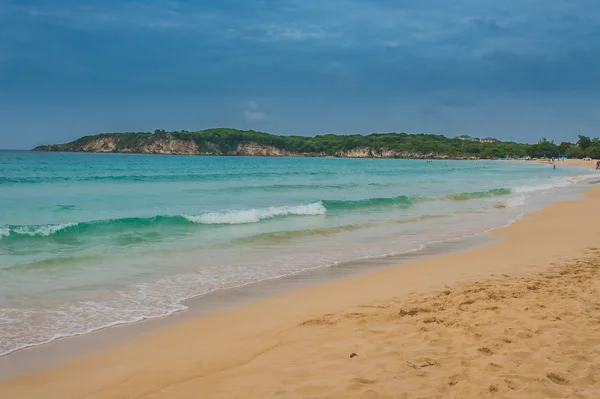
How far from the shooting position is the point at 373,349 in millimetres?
4867

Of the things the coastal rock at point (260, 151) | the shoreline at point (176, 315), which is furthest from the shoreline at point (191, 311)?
the coastal rock at point (260, 151)

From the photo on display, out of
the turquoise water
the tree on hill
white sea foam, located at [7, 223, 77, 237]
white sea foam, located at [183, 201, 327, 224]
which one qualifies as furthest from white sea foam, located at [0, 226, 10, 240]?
the tree on hill

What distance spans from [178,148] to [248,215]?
16335 centimetres

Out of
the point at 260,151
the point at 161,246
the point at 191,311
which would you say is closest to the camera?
the point at 191,311

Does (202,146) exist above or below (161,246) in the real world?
above

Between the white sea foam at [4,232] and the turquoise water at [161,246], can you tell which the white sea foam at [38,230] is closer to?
the turquoise water at [161,246]

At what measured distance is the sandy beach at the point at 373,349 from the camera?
4.05m

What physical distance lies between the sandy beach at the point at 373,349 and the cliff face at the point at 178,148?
173 metres

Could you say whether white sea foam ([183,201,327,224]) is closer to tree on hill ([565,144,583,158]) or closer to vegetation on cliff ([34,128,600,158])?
tree on hill ([565,144,583,158])

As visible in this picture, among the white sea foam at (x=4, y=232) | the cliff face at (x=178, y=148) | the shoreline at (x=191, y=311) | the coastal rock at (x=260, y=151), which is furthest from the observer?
the coastal rock at (x=260, y=151)

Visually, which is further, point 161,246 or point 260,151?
point 260,151

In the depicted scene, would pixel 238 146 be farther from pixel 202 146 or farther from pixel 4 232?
pixel 4 232

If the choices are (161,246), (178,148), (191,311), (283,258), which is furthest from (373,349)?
(178,148)

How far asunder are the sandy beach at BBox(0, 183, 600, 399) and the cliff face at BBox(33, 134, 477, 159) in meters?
173
